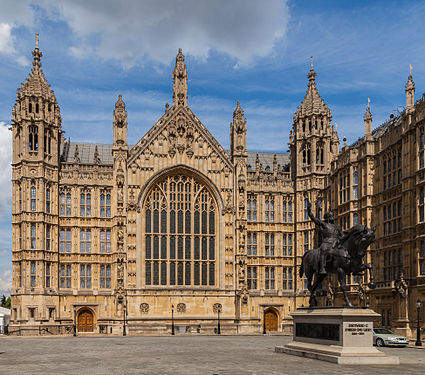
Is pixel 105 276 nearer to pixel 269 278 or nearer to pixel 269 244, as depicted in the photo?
pixel 269 278

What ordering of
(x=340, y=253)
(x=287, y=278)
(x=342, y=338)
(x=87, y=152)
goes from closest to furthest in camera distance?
(x=342, y=338), (x=340, y=253), (x=287, y=278), (x=87, y=152)

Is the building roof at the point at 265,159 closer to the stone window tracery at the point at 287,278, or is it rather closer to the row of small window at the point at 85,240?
the stone window tracery at the point at 287,278

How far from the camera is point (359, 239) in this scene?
31672 mm

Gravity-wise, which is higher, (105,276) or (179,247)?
(179,247)

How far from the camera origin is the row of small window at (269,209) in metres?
72.4

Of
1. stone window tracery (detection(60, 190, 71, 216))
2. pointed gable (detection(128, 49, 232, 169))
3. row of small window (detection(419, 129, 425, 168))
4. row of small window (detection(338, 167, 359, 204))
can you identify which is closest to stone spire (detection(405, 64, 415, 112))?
row of small window (detection(419, 129, 425, 168))

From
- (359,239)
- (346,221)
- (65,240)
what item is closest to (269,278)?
(346,221)

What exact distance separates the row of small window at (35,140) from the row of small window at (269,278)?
2491 cm

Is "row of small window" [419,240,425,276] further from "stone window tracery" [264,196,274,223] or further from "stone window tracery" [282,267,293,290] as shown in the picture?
"stone window tracery" [264,196,274,223]

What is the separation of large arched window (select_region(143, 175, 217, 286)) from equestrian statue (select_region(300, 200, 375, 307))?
1419 inches

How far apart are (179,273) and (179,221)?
5.49 m

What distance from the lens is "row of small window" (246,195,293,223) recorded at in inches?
2852

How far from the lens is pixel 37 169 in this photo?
67000mm

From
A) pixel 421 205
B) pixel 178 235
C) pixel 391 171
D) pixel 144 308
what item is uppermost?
pixel 391 171
